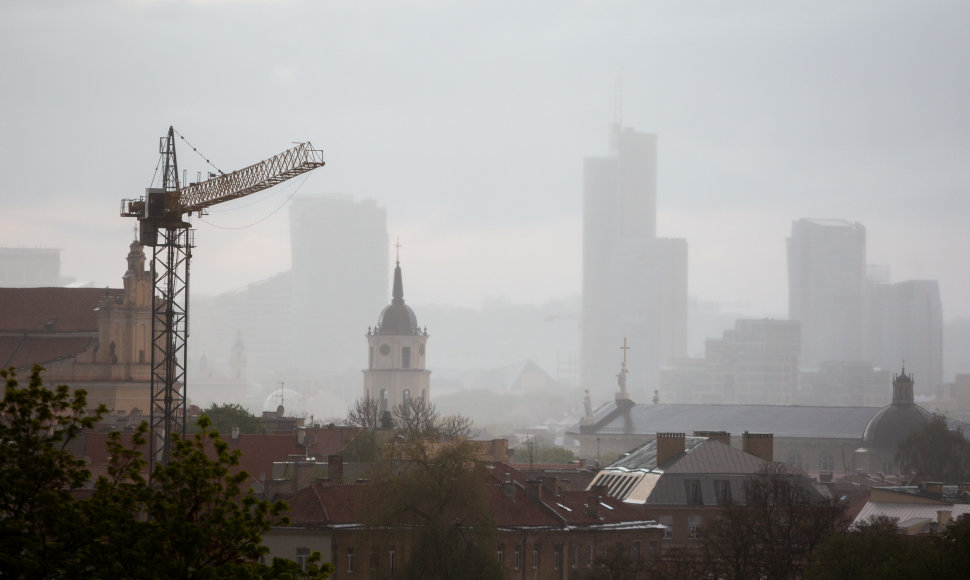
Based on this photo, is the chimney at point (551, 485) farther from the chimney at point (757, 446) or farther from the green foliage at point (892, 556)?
the chimney at point (757, 446)

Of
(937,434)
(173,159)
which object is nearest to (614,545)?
(173,159)

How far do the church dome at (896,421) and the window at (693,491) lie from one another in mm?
78698

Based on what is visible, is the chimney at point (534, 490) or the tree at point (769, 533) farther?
the chimney at point (534, 490)

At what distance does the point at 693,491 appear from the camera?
8506 cm

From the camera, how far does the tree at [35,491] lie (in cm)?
2775

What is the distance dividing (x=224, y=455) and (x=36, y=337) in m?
102

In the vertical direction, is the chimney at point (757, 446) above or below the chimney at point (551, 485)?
above

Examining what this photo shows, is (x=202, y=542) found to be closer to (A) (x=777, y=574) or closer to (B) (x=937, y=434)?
(A) (x=777, y=574)

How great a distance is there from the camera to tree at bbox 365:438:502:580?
60000mm

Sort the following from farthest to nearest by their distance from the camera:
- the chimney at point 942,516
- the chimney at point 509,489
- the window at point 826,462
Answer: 1. the window at point 826,462
2. the chimney at point 942,516
3. the chimney at point 509,489

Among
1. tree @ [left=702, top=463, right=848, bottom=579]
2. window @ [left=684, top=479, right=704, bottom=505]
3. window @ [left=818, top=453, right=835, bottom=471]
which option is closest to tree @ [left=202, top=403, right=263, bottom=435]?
window @ [left=684, top=479, right=704, bottom=505]

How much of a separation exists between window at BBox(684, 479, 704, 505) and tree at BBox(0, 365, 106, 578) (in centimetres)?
5667

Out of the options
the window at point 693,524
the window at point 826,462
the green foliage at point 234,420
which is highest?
the green foliage at point 234,420

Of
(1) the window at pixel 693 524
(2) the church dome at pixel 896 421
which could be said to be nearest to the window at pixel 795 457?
(2) the church dome at pixel 896 421
